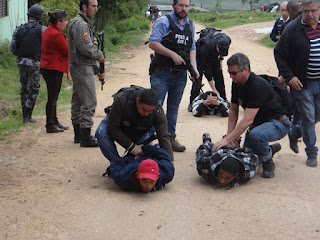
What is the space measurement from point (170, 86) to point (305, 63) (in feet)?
5.82

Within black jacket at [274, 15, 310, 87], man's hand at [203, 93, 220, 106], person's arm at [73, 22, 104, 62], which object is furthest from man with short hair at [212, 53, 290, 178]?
man's hand at [203, 93, 220, 106]

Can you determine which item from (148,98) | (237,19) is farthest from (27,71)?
(237,19)

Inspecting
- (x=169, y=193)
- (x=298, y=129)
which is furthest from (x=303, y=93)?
(x=169, y=193)

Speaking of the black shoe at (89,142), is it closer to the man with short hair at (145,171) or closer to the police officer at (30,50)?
the man with short hair at (145,171)

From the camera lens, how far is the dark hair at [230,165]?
554cm

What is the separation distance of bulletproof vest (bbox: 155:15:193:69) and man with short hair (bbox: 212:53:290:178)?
3.62 feet

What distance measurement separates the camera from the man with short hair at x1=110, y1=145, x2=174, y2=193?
5207 millimetres

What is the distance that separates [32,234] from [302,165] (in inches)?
143

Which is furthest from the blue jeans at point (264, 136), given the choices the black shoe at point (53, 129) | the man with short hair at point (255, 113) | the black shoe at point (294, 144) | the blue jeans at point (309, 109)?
the black shoe at point (53, 129)

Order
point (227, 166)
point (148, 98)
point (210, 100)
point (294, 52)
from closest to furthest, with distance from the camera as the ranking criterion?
point (148, 98) < point (227, 166) < point (294, 52) < point (210, 100)

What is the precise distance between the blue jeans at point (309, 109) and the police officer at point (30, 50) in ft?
13.8

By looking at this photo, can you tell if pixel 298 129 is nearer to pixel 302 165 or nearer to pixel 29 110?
pixel 302 165

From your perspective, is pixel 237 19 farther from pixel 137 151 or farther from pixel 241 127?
pixel 137 151

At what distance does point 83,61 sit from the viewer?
703 cm
